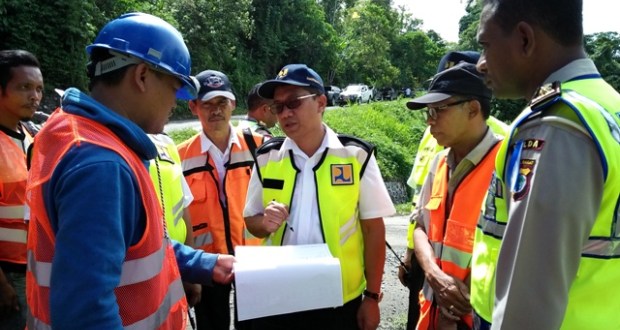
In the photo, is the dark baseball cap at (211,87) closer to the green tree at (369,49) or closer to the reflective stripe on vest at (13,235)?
the reflective stripe on vest at (13,235)

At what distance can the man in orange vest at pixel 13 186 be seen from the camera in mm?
2662

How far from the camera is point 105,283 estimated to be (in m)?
1.27

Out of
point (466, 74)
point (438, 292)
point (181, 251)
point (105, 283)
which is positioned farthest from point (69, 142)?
point (466, 74)

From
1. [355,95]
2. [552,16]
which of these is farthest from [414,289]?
[355,95]

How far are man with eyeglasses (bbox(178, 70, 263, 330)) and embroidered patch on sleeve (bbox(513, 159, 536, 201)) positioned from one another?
7.52ft

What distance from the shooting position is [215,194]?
3.44 meters

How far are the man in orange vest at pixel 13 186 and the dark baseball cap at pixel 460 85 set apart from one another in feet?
7.85

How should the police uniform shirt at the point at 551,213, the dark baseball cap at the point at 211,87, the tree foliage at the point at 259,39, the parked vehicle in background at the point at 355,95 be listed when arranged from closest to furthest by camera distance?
the police uniform shirt at the point at 551,213, the dark baseball cap at the point at 211,87, the tree foliage at the point at 259,39, the parked vehicle in background at the point at 355,95

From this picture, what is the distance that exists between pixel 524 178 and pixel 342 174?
129 centimetres

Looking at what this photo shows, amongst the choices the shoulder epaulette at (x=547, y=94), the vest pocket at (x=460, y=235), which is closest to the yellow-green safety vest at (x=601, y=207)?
the shoulder epaulette at (x=547, y=94)

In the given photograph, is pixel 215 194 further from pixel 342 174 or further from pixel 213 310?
pixel 342 174

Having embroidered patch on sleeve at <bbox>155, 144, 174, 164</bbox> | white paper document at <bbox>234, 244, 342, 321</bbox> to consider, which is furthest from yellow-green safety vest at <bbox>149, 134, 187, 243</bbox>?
white paper document at <bbox>234, 244, 342, 321</bbox>

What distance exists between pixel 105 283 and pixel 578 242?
4.20ft

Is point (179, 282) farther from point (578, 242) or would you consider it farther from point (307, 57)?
point (307, 57)
